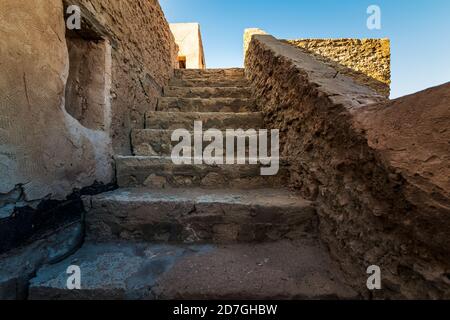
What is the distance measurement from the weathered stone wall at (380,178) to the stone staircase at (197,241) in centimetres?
17

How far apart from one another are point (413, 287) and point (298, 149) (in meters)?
1.01

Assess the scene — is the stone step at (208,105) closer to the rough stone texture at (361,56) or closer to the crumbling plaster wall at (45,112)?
the crumbling plaster wall at (45,112)

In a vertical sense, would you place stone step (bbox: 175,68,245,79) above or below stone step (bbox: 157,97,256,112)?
above

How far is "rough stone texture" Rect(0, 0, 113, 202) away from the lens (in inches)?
36.2

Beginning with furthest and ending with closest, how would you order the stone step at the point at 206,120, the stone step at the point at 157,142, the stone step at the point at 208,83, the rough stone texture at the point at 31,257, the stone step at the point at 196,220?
the stone step at the point at 208,83 → the stone step at the point at 206,120 → the stone step at the point at 157,142 → the stone step at the point at 196,220 → the rough stone texture at the point at 31,257

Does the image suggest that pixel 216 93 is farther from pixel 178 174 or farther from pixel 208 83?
pixel 178 174

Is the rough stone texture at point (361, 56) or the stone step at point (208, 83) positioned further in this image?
the rough stone texture at point (361, 56)

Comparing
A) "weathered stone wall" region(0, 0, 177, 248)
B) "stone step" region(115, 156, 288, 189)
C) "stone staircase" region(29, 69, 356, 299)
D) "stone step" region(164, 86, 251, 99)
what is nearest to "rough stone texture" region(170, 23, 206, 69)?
"stone step" region(164, 86, 251, 99)

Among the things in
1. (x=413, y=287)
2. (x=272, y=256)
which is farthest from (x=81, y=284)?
(x=413, y=287)

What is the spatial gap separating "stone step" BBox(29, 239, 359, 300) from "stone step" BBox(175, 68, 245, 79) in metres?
3.48

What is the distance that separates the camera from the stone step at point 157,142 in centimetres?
205

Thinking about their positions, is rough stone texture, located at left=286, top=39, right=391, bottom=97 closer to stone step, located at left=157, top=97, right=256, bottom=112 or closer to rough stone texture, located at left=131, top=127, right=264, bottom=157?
stone step, located at left=157, top=97, right=256, bottom=112

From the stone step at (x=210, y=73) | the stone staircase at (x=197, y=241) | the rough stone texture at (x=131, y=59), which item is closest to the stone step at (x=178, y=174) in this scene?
the stone staircase at (x=197, y=241)
